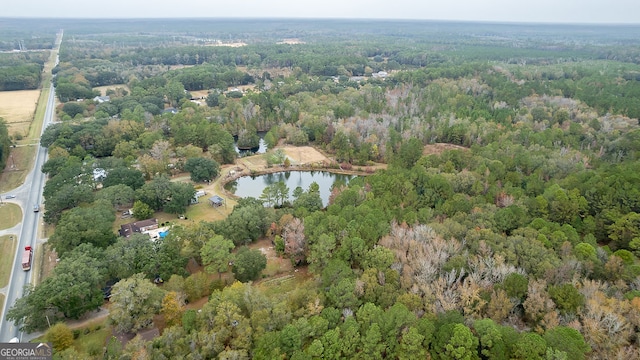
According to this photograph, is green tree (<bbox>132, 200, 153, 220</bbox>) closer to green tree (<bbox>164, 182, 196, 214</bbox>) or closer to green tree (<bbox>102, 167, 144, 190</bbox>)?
green tree (<bbox>164, 182, 196, 214</bbox>)

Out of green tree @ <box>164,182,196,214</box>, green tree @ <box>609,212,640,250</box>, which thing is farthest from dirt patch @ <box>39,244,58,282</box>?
green tree @ <box>609,212,640,250</box>

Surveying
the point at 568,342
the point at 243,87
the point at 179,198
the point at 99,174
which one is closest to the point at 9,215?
the point at 99,174

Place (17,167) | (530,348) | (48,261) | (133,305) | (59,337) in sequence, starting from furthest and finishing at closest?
(17,167) < (48,261) < (133,305) < (59,337) < (530,348)

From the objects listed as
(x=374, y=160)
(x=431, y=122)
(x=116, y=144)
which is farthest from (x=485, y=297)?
(x=116, y=144)

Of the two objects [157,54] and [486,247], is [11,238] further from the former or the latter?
[157,54]

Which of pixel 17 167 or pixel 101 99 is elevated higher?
pixel 101 99

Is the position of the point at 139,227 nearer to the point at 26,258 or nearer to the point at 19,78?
the point at 26,258
